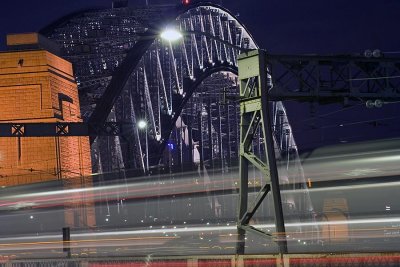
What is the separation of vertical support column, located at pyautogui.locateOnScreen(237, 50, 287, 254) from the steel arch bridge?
44995 mm

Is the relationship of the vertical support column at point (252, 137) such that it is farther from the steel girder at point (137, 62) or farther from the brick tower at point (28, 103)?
the steel girder at point (137, 62)

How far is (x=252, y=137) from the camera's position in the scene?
2698 cm

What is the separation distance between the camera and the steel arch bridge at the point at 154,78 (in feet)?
265

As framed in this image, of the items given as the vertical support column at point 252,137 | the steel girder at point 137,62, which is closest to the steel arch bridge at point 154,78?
the steel girder at point 137,62

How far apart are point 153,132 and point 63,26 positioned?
1737 cm

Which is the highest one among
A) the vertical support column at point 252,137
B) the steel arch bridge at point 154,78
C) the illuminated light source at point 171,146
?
the steel arch bridge at point 154,78

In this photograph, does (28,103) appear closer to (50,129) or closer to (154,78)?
(50,129)

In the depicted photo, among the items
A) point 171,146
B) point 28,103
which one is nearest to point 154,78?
point 171,146

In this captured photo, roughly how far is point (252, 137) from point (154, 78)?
2529 inches

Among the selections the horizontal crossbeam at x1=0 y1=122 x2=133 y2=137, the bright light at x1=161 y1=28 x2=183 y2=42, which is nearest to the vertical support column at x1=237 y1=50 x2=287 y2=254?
the bright light at x1=161 y1=28 x2=183 y2=42

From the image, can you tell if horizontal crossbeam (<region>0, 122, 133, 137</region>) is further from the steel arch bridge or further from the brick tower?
the steel arch bridge

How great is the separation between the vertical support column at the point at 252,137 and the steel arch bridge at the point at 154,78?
45.0 m

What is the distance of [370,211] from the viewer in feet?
66.3

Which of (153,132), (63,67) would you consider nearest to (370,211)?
(63,67)
